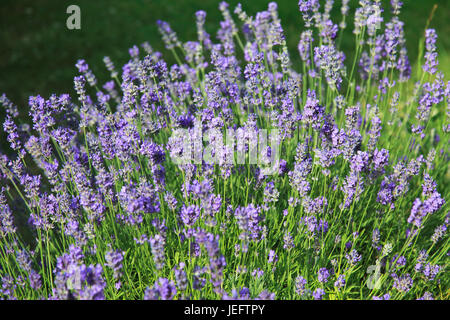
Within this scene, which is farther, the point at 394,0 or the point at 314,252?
the point at 394,0

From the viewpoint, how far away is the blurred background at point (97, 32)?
19.1 feet

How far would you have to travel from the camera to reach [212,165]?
2.51 m

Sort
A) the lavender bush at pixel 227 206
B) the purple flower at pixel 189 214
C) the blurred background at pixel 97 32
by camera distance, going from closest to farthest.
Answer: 1. the purple flower at pixel 189 214
2. the lavender bush at pixel 227 206
3. the blurred background at pixel 97 32

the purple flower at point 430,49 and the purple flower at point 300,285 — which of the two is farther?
the purple flower at point 430,49

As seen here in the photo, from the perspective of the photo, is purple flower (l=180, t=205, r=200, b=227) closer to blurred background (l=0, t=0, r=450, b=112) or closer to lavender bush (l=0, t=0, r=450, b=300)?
lavender bush (l=0, t=0, r=450, b=300)

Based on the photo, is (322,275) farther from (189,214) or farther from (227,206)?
(189,214)

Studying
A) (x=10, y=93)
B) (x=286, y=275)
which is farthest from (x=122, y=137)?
(x=10, y=93)

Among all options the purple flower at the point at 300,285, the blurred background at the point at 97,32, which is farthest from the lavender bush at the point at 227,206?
the blurred background at the point at 97,32

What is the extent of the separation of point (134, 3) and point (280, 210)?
576 cm

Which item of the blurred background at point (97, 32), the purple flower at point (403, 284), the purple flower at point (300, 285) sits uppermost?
the blurred background at point (97, 32)

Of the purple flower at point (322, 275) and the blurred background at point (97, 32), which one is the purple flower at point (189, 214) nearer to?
the purple flower at point (322, 275)

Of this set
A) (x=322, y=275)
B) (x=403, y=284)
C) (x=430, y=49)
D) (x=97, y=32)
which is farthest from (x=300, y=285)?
(x=97, y=32)

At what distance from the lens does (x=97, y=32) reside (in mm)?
6734
